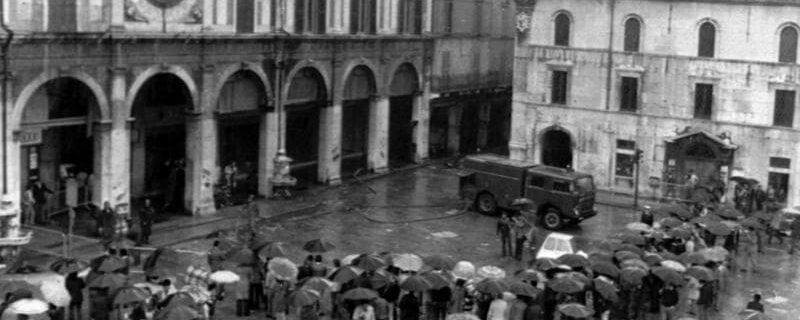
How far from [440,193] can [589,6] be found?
489 inches

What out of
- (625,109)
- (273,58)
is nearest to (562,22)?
(625,109)

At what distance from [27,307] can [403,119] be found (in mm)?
42040

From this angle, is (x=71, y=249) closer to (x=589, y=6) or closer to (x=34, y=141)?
(x=34, y=141)

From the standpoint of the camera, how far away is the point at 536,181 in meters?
45.2

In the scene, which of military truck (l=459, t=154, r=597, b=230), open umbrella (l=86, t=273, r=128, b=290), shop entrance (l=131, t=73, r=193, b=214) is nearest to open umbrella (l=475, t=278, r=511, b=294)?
open umbrella (l=86, t=273, r=128, b=290)

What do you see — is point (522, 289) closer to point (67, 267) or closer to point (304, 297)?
point (304, 297)

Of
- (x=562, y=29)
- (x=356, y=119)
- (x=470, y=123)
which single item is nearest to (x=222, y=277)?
(x=356, y=119)

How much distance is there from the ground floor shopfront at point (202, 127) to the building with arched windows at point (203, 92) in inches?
2.6

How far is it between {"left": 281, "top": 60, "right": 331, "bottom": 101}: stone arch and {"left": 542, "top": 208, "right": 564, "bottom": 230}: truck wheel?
1343 cm

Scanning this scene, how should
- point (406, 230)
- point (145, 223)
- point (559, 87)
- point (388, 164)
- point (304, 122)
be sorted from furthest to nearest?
point (388, 164) < point (559, 87) < point (304, 122) < point (406, 230) < point (145, 223)

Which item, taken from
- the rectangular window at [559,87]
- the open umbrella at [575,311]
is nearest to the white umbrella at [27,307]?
the open umbrella at [575,311]

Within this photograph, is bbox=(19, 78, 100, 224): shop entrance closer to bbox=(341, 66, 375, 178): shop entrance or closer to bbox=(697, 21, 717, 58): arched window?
bbox=(341, 66, 375, 178): shop entrance

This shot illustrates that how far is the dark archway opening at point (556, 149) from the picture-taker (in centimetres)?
5700

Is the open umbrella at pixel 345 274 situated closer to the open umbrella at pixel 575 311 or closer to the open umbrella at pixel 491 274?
the open umbrella at pixel 491 274
